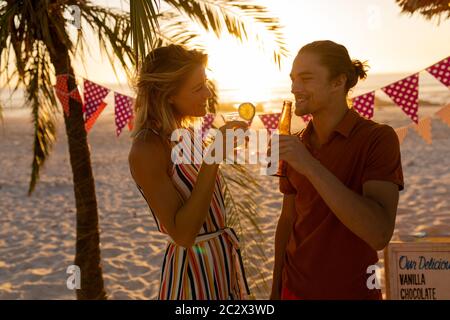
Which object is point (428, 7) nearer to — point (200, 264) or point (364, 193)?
point (364, 193)

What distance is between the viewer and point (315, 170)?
1.75m

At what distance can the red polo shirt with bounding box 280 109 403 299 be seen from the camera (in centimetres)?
189

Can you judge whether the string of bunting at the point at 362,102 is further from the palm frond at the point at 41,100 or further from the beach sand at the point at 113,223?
the beach sand at the point at 113,223

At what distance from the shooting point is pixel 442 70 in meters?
4.20

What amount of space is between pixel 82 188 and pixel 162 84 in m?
2.86

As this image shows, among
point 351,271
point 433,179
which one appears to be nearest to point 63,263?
point 351,271

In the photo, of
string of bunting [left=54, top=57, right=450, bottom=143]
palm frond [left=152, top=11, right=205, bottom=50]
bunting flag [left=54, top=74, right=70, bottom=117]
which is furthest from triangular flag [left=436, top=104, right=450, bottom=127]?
bunting flag [left=54, top=74, right=70, bottom=117]

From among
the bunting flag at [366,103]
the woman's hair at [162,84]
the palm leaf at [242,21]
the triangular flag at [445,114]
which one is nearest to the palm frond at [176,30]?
the palm leaf at [242,21]

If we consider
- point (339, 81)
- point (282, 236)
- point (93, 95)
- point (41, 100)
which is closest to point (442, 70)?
point (339, 81)

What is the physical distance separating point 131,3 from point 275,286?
1.58 meters

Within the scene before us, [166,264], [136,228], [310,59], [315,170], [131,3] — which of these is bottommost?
[136,228]

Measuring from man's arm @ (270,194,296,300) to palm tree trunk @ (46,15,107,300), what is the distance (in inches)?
112

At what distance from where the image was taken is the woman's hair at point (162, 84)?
2.11 m
